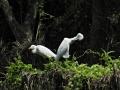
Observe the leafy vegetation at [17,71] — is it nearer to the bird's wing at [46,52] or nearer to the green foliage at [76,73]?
the green foliage at [76,73]

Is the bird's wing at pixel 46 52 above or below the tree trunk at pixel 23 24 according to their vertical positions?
below

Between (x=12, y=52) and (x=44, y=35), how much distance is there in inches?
32.6

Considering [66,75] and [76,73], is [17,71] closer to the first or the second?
[66,75]

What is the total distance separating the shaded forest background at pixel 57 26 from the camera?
9.09 metres

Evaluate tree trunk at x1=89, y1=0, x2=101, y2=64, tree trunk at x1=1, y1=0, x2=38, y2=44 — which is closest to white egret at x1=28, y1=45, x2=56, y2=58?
tree trunk at x1=89, y1=0, x2=101, y2=64

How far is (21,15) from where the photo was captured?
10.2 m

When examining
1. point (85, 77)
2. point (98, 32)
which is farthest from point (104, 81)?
point (98, 32)

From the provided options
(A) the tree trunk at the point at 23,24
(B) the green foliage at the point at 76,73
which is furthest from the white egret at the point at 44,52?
(A) the tree trunk at the point at 23,24

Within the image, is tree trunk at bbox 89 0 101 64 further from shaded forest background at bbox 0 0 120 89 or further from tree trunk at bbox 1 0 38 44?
tree trunk at bbox 1 0 38 44

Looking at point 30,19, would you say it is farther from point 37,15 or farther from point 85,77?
point 85,77

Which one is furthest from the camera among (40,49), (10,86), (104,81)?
(40,49)

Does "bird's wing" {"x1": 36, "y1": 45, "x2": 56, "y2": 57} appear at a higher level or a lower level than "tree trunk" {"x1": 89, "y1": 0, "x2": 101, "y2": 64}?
lower

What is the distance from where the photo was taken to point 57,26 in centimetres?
976

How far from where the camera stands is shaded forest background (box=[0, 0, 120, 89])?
909 cm
